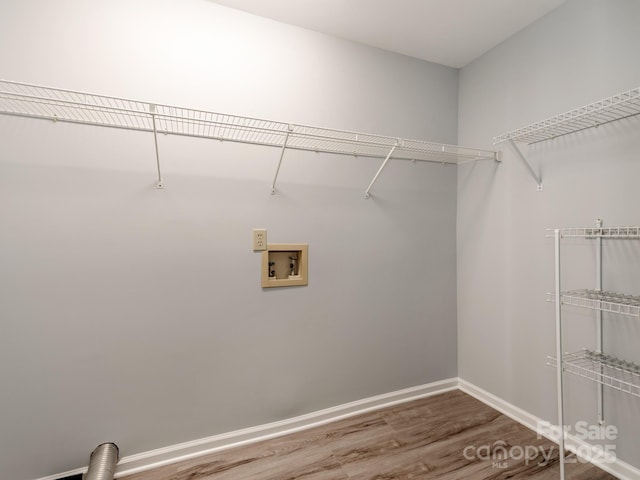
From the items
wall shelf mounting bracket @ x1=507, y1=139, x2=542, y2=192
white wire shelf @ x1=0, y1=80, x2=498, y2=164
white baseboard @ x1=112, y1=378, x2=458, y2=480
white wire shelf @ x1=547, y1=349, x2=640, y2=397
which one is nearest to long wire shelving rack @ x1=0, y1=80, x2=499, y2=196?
white wire shelf @ x1=0, y1=80, x2=498, y2=164

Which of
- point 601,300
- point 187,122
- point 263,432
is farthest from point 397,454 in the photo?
point 187,122

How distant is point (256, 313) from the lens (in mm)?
1665

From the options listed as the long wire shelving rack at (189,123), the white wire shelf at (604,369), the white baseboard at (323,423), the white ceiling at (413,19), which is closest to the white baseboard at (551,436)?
the white baseboard at (323,423)

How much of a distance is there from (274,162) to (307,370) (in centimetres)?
124

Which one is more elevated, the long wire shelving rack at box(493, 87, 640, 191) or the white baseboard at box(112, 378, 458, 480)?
the long wire shelving rack at box(493, 87, 640, 191)

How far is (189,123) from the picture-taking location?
1.52 m

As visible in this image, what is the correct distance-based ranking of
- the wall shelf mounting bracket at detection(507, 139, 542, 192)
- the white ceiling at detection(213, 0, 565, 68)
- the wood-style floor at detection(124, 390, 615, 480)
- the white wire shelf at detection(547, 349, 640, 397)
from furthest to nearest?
the wall shelf mounting bracket at detection(507, 139, 542, 192) < the white ceiling at detection(213, 0, 565, 68) < the wood-style floor at detection(124, 390, 615, 480) < the white wire shelf at detection(547, 349, 640, 397)

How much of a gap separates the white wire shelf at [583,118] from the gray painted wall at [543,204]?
0.15 ft

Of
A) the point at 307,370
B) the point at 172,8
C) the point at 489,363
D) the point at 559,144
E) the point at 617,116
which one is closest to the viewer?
the point at 617,116

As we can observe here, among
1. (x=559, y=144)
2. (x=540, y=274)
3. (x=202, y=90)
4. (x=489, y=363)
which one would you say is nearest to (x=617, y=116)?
(x=559, y=144)

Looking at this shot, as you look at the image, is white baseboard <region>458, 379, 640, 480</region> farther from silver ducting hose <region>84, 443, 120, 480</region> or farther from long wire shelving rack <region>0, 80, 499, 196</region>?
silver ducting hose <region>84, 443, 120, 480</region>

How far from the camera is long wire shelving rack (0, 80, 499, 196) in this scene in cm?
120

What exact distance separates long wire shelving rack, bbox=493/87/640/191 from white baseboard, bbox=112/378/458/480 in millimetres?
1547

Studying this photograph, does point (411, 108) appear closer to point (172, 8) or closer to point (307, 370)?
point (172, 8)
